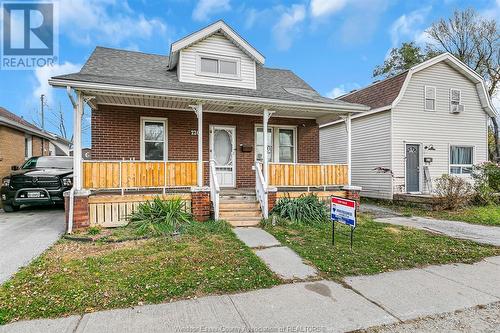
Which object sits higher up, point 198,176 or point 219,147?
point 219,147

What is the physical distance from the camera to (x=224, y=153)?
A: 388 inches

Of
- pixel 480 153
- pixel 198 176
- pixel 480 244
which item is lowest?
pixel 480 244

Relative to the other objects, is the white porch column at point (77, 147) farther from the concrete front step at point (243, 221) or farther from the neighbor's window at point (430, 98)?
the neighbor's window at point (430, 98)

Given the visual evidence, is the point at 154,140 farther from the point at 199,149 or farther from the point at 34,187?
the point at 34,187

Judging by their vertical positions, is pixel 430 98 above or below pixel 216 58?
below

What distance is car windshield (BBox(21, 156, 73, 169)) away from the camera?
9578 millimetres

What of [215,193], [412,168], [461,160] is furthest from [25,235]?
[461,160]

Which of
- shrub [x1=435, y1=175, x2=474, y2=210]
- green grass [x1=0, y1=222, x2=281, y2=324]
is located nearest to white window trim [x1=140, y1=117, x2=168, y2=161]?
green grass [x1=0, y1=222, x2=281, y2=324]

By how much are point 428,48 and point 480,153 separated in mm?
13303

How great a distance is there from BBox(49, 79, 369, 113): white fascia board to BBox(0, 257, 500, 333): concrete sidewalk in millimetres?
5033

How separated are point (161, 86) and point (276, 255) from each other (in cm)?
489

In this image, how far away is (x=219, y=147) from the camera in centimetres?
982

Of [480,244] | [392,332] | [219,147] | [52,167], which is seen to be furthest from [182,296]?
[52,167]

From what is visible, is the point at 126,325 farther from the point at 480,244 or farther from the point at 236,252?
the point at 480,244
